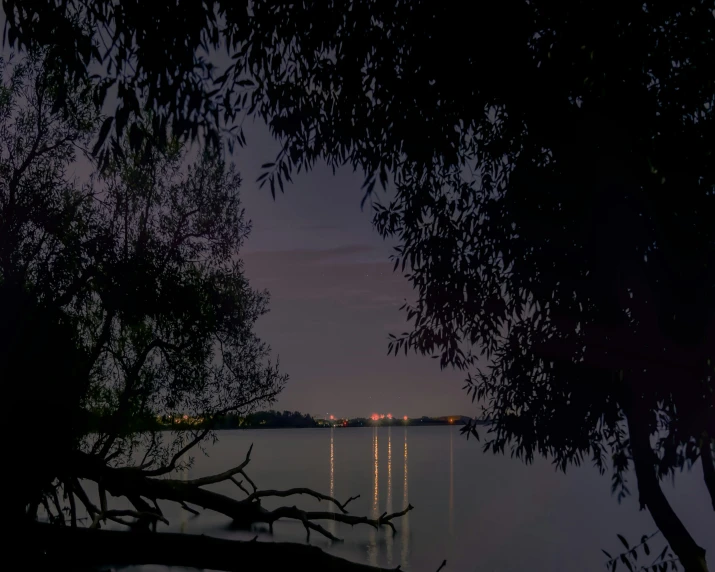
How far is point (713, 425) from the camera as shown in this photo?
7.59 m

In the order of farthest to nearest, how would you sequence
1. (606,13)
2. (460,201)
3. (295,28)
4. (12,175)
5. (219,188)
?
(219,188), (12,175), (460,201), (295,28), (606,13)

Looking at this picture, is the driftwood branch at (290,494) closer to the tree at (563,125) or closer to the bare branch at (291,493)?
the bare branch at (291,493)

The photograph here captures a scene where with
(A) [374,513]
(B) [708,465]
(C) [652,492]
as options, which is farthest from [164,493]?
(A) [374,513]

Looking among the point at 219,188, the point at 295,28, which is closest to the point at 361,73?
the point at 295,28

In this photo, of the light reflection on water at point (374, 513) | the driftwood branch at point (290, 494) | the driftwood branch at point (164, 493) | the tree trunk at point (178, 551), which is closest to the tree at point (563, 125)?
the tree trunk at point (178, 551)

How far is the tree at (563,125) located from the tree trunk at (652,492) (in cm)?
2

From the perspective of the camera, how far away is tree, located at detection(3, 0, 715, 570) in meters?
7.57

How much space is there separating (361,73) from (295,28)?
3.38 feet

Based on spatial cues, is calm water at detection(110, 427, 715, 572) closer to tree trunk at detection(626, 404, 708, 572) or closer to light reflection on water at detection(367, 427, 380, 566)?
light reflection on water at detection(367, 427, 380, 566)

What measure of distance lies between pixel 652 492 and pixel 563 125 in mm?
5135

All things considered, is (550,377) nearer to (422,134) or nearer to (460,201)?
(460,201)

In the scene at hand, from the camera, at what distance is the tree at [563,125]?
7.57m

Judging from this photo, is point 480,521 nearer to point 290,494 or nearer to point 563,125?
point 290,494

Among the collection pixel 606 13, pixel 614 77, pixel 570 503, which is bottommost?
pixel 570 503
